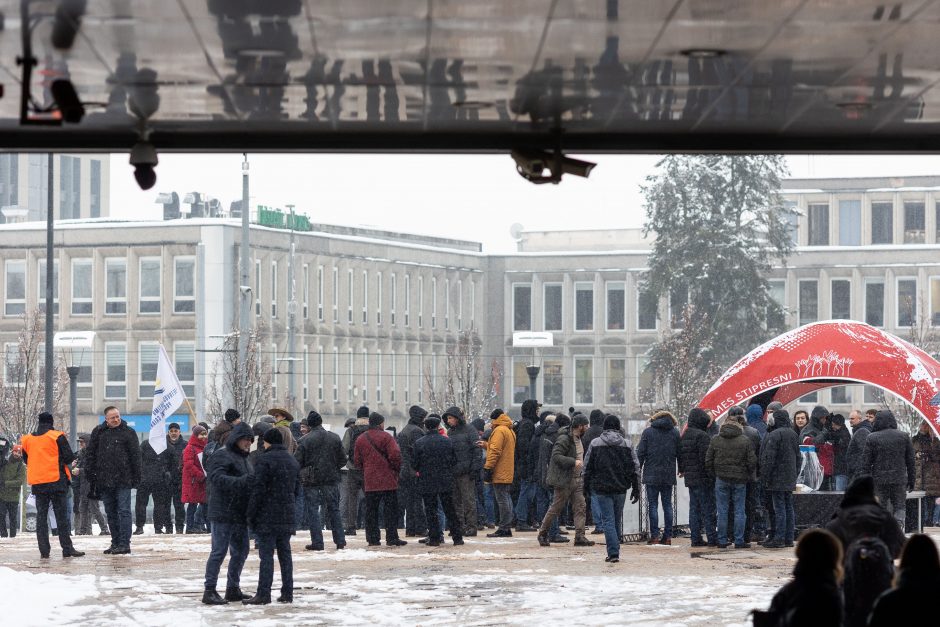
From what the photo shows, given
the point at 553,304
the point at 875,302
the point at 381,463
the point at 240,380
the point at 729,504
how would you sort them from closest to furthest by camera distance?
the point at 381,463 < the point at 729,504 < the point at 240,380 < the point at 875,302 < the point at 553,304

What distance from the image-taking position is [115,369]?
76.6 meters

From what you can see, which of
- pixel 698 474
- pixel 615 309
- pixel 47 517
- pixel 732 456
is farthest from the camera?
pixel 615 309

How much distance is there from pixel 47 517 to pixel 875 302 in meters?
69.4

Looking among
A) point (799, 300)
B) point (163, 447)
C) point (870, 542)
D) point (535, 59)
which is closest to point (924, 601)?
point (870, 542)

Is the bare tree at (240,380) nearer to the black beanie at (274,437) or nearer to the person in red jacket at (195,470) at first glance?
the person in red jacket at (195,470)

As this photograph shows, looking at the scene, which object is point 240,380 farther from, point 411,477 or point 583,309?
point 583,309

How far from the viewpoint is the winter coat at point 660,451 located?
858 inches

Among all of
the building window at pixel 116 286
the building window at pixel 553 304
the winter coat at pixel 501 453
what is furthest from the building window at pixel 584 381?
the winter coat at pixel 501 453

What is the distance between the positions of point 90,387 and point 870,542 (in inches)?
2710

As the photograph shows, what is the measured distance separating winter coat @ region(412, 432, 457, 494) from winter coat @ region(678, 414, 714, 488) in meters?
2.77

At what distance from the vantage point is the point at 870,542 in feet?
31.9

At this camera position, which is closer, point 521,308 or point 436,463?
point 436,463

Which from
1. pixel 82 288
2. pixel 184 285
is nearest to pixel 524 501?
pixel 184 285

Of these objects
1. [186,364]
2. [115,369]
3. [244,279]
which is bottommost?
[115,369]
